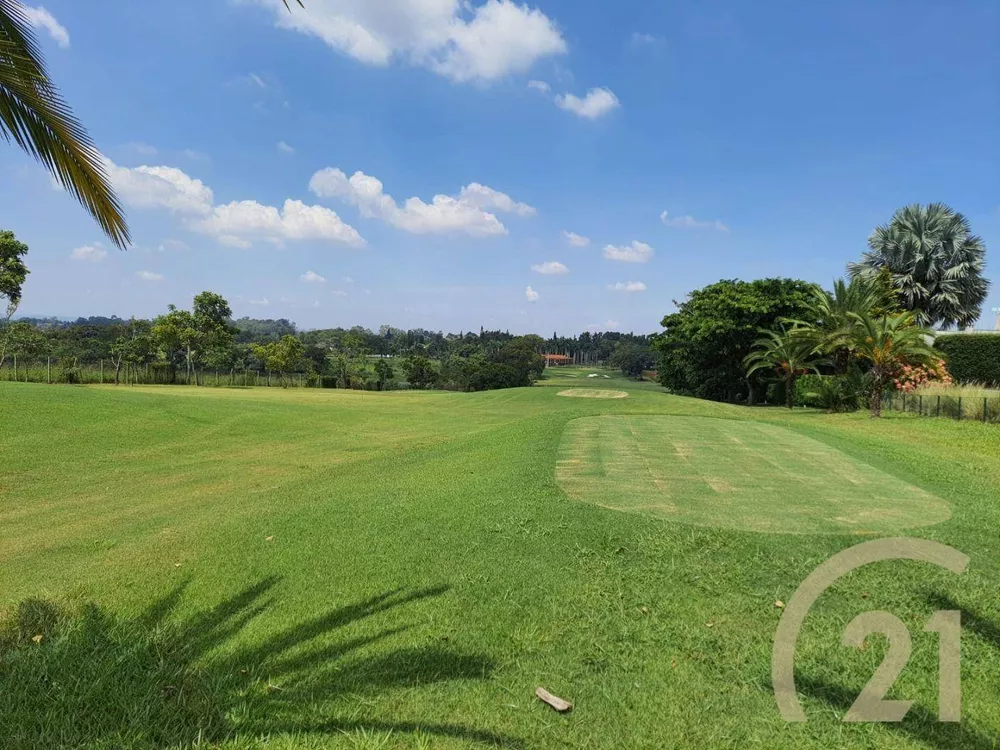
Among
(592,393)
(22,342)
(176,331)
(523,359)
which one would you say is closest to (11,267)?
(22,342)

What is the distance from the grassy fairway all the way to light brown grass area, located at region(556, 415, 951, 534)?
0.06m

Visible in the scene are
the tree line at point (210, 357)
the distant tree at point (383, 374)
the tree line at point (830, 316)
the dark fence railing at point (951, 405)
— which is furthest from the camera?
the distant tree at point (383, 374)

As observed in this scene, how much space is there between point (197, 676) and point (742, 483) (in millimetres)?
6471

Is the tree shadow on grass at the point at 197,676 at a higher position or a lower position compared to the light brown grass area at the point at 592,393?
lower

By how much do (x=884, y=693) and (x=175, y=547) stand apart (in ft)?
21.4

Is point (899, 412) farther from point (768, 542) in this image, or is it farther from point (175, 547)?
point (175, 547)

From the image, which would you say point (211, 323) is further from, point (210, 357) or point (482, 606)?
point (482, 606)

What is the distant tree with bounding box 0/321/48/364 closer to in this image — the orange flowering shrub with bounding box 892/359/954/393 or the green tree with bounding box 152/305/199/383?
the green tree with bounding box 152/305/199/383

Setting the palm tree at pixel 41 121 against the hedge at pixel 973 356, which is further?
the hedge at pixel 973 356

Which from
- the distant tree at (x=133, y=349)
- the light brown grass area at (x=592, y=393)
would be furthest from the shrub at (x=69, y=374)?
the light brown grass area at (x=592, y=393)

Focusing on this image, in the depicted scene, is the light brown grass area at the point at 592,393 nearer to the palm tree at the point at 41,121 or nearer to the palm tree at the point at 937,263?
the palm tree at the point at 937,263

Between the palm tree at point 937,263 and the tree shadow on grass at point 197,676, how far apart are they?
3807 centimetres

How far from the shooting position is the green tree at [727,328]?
34.8 meters

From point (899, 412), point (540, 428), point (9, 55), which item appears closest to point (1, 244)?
point (540, 428)
